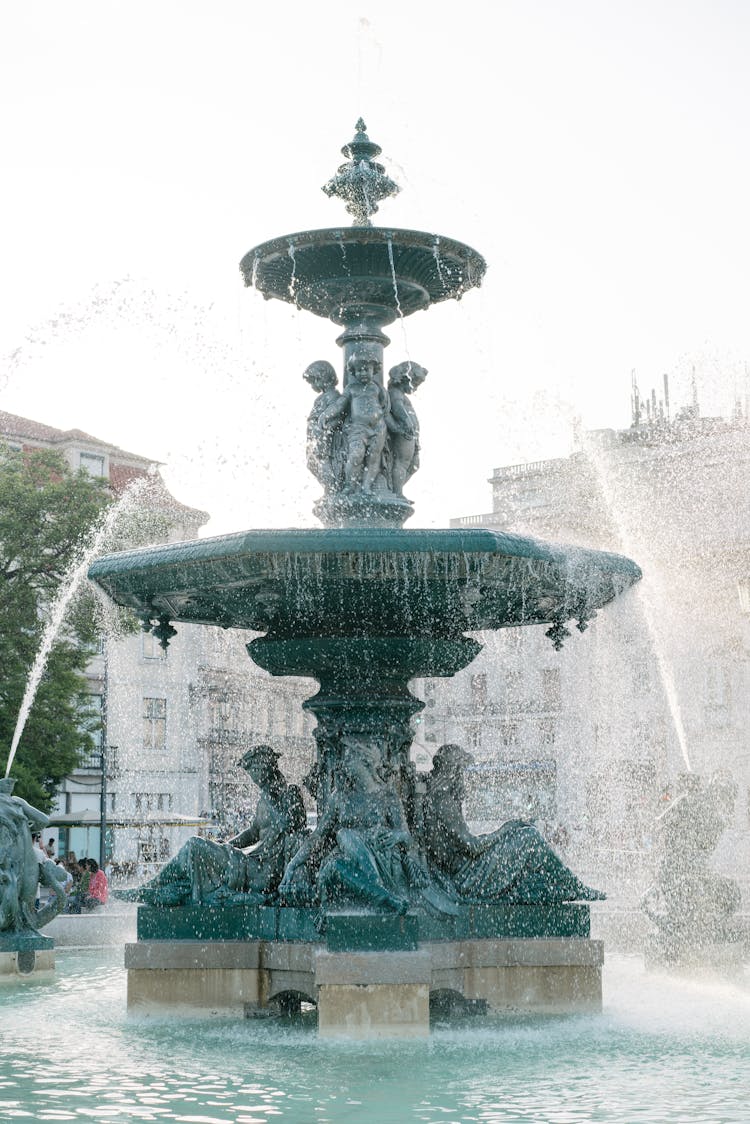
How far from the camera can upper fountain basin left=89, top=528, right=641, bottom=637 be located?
838 cm

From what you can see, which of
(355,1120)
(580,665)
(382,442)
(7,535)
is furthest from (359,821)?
(580,665)

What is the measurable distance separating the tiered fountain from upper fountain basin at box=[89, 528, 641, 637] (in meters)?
0.02

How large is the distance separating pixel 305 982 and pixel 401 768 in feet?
5.52

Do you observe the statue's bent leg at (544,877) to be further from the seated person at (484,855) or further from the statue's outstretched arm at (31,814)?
the statue's outstretched arm at (31,814)

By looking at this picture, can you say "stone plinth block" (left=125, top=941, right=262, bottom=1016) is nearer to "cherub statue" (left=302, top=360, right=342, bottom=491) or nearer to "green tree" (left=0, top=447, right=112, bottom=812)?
"cherub statue" (left=302, top=360, right=342, bottom=491)

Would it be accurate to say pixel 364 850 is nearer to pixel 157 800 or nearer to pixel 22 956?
pixel 22 956

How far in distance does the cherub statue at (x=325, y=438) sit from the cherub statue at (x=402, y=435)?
14.8 inches

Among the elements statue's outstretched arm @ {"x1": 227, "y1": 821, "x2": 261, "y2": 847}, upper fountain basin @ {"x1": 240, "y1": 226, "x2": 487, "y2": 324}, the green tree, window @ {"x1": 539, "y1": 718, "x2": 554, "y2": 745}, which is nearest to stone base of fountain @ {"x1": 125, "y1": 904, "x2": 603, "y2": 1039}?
statue's outstretched arm @ {"x1": 227, "y1": 821, "x2": 261, "y2": 847}

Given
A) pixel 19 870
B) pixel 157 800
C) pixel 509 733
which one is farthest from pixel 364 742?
pixel 509 733

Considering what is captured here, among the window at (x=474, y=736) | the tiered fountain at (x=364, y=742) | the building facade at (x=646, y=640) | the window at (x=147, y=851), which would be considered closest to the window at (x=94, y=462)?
the building facade at (x=646, y=640)

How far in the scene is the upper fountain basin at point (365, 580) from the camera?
330 inches

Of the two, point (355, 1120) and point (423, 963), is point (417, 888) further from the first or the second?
point (355, 1120)

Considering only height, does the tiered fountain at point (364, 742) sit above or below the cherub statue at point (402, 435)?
below

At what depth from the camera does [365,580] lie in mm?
8805
